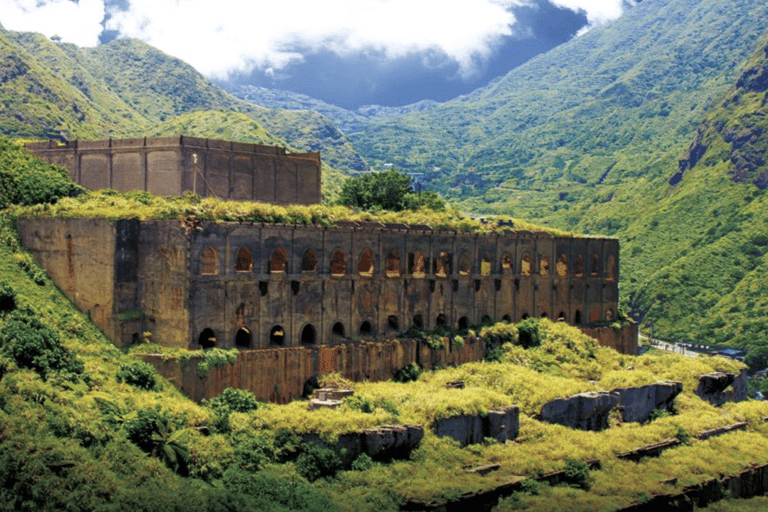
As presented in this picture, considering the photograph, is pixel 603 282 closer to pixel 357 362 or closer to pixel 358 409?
→ pixel 357 362

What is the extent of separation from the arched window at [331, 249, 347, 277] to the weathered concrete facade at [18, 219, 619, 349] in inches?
2.1

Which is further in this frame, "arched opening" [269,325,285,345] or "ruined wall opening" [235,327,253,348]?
"arched opening" [269,325,285,345]

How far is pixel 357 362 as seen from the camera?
4369cm

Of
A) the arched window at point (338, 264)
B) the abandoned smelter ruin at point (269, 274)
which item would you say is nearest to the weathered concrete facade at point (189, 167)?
the abandoned smelter ruin at point (269, 274)

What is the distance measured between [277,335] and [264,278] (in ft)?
8.76

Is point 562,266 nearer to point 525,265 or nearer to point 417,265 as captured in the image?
point 525,265

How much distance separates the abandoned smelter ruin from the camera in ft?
126

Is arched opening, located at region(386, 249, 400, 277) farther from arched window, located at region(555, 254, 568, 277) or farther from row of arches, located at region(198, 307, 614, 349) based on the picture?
arched window, located at region(555, 254, 568, 277)

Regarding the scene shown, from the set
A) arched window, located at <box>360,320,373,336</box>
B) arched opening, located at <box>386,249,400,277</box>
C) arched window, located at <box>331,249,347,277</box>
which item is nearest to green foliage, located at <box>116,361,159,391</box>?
arched window, located at <box>331,249,347,277</box>

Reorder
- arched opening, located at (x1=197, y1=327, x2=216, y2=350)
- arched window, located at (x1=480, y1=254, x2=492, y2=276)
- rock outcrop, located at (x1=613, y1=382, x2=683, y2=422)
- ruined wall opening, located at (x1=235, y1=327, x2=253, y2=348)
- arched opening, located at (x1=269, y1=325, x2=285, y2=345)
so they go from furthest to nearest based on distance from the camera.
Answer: arched window, located at (x1=480, y1=254, x2=492, y2=276) → rock outcrop, located at (x1=613, y1=382, x2=683, y2=422) → arched opening, located at (x1=269, y1=325, x2=285, y2=345) → ruined wall opening, located at (x1=235, y1=327, x2=253, y2=348) → arched opening, located at (x1=197, y1=327, x2=216, y2=350)

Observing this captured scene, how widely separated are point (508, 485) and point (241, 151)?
67.8ft

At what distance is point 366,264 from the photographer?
4706cm

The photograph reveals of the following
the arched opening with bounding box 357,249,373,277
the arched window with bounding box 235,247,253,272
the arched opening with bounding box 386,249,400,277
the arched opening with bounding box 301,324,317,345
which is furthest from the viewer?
the arched opening with bounding box 386,249,400,277

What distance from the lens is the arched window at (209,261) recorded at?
38.7m
